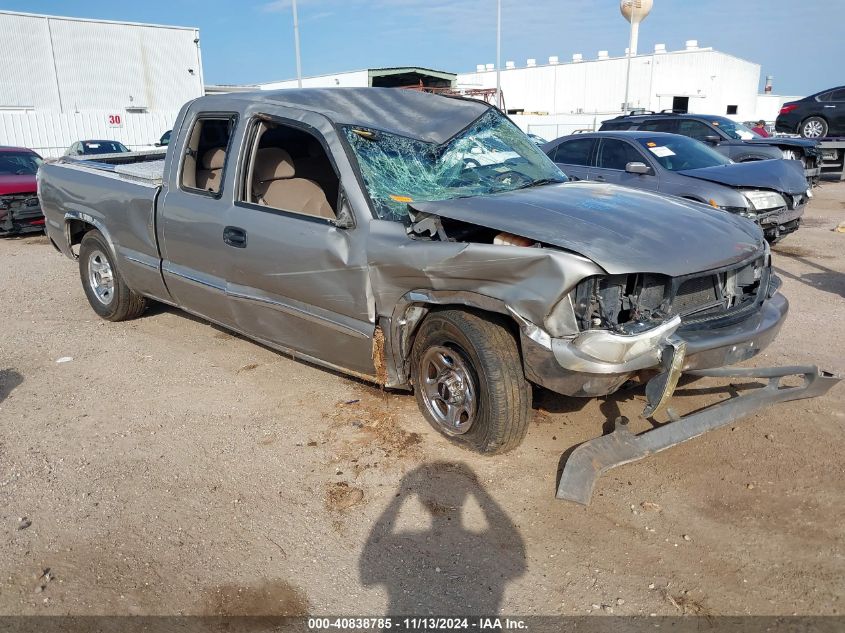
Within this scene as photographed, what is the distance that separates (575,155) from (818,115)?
12.7 m

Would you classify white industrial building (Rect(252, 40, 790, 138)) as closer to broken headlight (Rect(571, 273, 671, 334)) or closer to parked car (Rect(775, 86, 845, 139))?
parked car (Rect(775, 86, 845, 139))

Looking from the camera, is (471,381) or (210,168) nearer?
(471,381)

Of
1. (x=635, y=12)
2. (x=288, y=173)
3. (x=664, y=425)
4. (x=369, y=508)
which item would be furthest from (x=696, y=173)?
(x=635, y=12)

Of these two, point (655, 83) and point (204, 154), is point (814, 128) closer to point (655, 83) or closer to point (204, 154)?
point (204, 154)

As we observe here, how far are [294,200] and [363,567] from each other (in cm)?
269

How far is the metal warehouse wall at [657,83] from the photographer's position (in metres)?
A: 47.6

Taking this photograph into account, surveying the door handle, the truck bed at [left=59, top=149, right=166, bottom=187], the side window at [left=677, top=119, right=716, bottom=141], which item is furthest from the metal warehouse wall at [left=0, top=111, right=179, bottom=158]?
the door handle

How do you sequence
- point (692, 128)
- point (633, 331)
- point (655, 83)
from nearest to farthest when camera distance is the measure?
point (633, 331) → point (692, 128) → point (655, 83)

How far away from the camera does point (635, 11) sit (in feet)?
148

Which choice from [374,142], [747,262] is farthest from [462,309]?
[747,262]

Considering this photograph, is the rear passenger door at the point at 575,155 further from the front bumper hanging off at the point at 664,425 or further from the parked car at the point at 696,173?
the front bumper hanging off at the point at 664,425

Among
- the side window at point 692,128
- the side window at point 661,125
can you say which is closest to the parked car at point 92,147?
the side window at point 661,125

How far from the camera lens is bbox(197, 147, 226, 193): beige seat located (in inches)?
200

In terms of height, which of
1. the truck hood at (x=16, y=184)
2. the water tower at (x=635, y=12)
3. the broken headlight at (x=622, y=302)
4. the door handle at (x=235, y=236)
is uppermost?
the water tower at (x=635, y=12)
